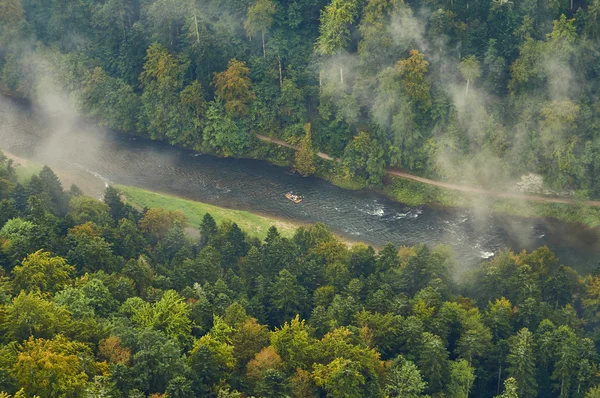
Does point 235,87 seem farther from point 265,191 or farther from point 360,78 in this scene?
point 360,78

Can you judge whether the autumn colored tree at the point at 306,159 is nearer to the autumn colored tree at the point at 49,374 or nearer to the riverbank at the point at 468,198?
Result: the riverbank at the point at 468,198

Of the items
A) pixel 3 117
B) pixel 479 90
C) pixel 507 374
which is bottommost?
pixel 507 374

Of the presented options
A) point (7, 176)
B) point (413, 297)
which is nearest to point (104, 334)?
point (413, 297)

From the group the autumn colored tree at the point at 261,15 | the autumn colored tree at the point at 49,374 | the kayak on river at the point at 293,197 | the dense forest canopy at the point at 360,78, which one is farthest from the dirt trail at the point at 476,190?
the autumn colored tree at the point at 49,374

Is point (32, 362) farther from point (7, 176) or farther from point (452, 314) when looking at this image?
point (7, 176)

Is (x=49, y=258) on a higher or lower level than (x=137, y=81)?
lower

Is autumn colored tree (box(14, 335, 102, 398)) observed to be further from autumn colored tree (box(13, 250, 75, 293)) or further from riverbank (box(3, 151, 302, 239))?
riverbank (box(3, 151, 302, 239))

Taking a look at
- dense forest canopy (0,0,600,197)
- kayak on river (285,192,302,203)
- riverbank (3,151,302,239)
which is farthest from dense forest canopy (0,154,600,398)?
dense forest canopy (0,0,600,197)
